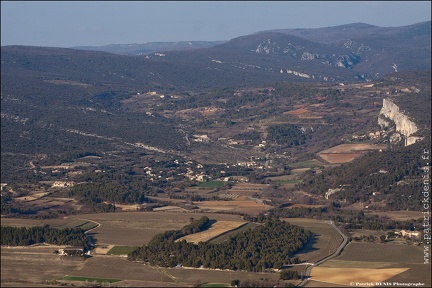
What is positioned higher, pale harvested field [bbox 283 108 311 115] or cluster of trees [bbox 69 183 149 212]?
pale harvested field [bbox 283 108 311 115]

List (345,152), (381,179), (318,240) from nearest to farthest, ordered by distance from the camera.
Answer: (318,240), (381,179), (345,152)

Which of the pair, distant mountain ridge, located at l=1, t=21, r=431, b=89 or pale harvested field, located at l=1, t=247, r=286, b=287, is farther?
distant mountain ridge, located at l=1, t=21, r=431, b=89

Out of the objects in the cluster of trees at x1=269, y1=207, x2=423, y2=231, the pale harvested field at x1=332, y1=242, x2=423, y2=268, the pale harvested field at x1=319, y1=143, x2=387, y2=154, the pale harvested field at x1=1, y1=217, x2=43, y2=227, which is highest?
the pale harvested field at x1=319, y1=143, x2=387, y2=154

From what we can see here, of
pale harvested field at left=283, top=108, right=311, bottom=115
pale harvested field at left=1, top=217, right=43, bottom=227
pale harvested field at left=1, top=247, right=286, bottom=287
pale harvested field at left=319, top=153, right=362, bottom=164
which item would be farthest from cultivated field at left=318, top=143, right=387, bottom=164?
pale harvested field at left=1, top=247, right=286, bottom=287

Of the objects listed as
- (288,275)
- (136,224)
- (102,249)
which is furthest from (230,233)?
(288,275)

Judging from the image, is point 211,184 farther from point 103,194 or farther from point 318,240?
point 318,240

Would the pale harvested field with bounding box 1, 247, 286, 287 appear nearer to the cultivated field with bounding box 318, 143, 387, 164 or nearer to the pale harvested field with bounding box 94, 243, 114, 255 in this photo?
the pale harvested field with bounding box 94, 243, 114, 255
